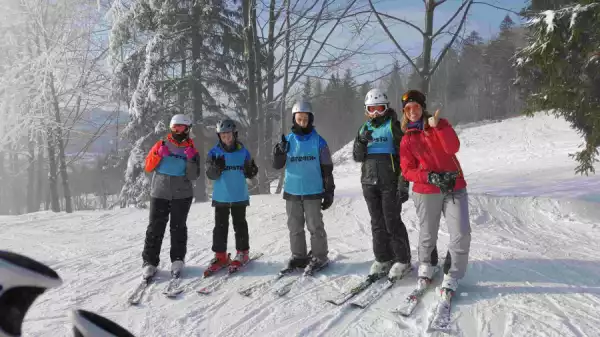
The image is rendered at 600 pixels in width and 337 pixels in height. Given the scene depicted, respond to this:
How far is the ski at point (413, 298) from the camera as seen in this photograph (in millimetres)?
3621

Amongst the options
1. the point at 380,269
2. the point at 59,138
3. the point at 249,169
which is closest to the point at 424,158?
the point at 380,269

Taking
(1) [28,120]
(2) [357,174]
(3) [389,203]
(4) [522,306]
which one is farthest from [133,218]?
(2) [357,174]

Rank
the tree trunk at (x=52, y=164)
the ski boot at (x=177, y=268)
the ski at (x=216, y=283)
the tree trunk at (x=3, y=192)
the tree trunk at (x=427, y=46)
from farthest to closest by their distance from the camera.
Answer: the tree trunk at (x=3, y=192) → the tree trunk at (x=52, y=164) → the tree trunk at (x=427, y=46) → the ski boot at (x=177, y=268) → the ski at (x=216, y=283)

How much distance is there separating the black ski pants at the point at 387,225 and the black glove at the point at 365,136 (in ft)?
1.75

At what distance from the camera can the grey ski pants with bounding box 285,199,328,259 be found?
479 centimetres

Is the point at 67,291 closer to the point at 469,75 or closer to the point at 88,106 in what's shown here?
the point at 88,106

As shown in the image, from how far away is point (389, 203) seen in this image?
4.36m

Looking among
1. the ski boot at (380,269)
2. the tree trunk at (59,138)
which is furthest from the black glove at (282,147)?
the tree trunk at (59,138)

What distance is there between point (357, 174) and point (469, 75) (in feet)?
123

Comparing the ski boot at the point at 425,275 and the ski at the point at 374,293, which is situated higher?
the ski boot at the point at 425,275

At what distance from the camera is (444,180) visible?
12.6 feet

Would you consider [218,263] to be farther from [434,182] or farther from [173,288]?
[434,182]

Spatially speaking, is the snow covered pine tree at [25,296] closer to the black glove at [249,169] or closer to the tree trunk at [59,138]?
the black glove at [249,169]

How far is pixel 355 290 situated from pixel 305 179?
1431mm
